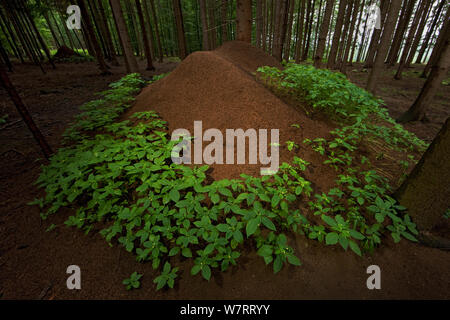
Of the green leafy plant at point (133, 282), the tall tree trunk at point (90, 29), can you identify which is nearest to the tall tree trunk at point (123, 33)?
the tall tree trunk at point (90, 29)

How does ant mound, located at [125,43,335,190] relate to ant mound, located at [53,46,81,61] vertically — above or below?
below

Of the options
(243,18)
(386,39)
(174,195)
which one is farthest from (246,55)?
(174,195)

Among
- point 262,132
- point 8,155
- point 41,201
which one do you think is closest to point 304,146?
point 262,132

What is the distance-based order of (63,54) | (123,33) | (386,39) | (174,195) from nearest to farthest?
1. (174,195)
2. (386,39)
3. (123,33)
4. (63,54)

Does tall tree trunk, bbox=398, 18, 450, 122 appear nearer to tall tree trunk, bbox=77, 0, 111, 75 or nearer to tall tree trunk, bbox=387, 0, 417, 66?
tall tree trunk, bbox=387, 0, 417, 66

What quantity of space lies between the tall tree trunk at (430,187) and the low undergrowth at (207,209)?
6.5 inches

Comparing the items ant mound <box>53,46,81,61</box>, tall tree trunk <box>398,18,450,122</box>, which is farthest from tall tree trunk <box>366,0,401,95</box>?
ant mound <box>53,46,81,61</box>

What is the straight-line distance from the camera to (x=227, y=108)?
3.55m

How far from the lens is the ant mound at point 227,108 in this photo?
291cm

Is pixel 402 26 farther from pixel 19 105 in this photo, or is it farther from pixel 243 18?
pixel 19 105

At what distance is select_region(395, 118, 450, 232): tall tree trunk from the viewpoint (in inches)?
76.9

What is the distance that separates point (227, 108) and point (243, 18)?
530 cm

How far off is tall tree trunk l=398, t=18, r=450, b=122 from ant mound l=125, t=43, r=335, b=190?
4040 mm

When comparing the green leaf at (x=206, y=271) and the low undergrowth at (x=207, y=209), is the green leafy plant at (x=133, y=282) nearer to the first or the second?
the low undergrowth at (x=207, y=209)
